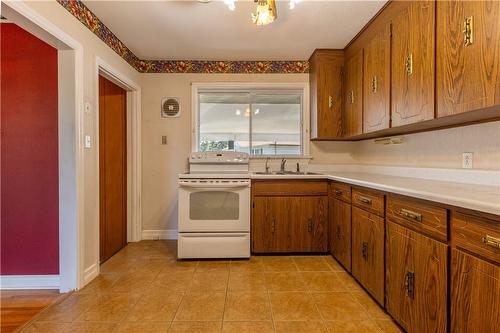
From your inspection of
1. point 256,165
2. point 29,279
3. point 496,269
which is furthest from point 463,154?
point 29,279

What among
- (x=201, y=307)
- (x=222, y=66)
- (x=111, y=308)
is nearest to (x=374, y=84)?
(x=222, y=66)

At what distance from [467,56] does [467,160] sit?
29.3 inches

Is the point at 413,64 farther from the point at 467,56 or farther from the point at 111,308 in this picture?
the point at 111,308

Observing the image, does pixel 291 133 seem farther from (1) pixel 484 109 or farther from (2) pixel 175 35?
(1) pixel 484 109

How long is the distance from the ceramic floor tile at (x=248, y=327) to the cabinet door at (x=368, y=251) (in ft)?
2.61

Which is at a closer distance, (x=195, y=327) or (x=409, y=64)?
(x=195, y=327)

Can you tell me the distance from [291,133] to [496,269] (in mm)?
2749

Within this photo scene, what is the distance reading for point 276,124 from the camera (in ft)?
11.8

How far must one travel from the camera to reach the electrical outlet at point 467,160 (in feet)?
5.81

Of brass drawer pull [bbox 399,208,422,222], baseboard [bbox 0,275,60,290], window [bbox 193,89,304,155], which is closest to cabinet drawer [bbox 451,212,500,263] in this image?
brass drawer pull [bbox 399,208,422,222]

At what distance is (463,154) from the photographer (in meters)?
1.84

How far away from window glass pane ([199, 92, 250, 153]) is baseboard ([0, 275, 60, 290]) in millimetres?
2018

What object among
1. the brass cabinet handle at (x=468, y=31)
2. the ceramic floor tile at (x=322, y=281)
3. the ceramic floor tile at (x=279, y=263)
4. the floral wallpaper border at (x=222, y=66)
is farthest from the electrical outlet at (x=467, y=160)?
the floral wallpaper border at (x=222, y=66)

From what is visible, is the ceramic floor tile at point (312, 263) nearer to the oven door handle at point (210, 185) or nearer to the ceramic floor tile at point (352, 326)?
the ceramic floor tile at point (352, 326)
